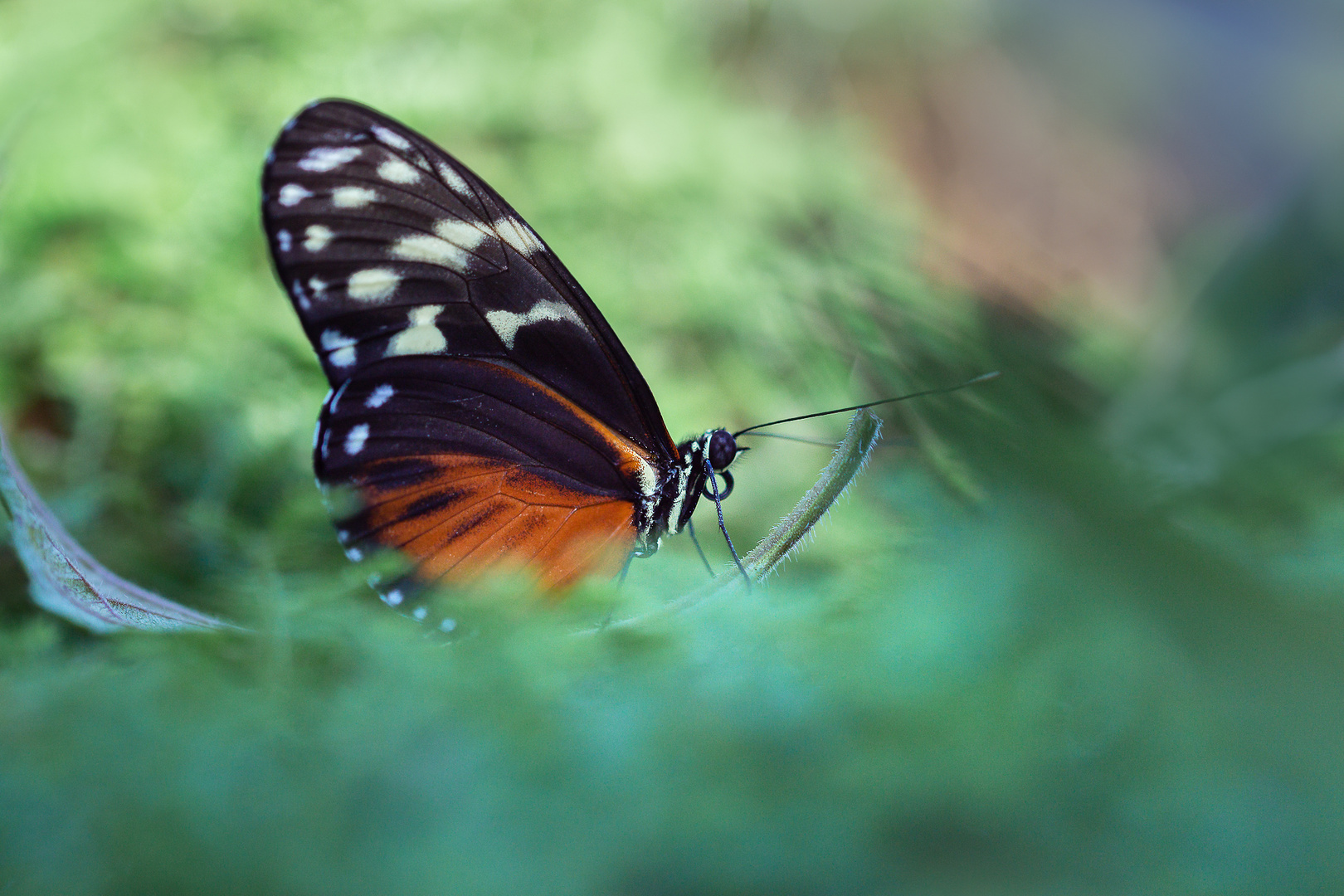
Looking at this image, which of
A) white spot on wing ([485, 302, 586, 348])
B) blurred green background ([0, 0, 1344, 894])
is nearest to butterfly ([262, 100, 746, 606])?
white spot on wing ([485, 302, 586, 348])

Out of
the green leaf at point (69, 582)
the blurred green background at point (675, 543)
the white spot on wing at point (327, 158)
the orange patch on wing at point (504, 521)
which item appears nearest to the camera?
the blurred green background at point (675, 543)

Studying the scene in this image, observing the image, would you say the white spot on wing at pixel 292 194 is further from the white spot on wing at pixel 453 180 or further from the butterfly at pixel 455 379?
the white spot on wing at pixel 453 180

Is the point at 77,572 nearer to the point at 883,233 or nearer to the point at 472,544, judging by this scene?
the point at 472,544

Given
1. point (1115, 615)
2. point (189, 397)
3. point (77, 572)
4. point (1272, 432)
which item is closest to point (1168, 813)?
Answer: point (1115, 615)

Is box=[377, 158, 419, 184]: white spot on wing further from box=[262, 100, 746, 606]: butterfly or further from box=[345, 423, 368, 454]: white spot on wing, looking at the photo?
box=[345, 423, 368, 454]: white spot on wing

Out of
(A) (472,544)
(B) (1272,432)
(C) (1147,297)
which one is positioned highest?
(C) (1147,297)

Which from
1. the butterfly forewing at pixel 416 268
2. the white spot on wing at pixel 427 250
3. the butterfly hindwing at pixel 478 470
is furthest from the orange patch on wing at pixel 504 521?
the white spot on wing at pixel 427 250
